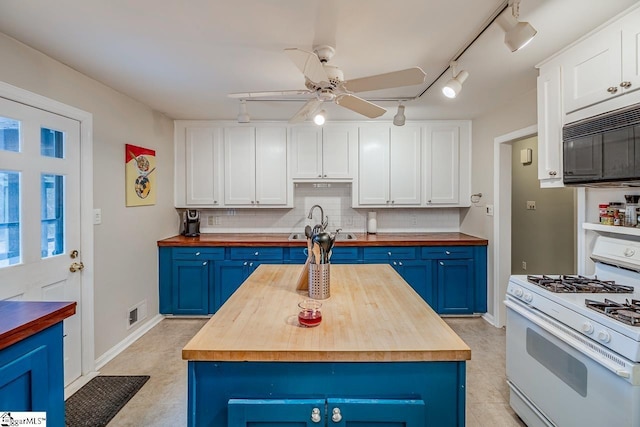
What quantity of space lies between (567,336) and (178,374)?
2.62 metres

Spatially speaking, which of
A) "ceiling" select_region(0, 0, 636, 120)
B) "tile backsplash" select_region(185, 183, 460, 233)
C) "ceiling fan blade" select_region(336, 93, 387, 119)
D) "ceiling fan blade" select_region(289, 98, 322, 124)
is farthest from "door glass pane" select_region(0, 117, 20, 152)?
"tile backsplash" select_region(185, 183, 460, 233)

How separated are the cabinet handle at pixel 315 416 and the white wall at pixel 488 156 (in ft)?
9.67

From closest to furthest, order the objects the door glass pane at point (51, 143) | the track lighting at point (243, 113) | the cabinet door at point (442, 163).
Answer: the door glass pane at point (51, 143) → the track lighting at point (243, 113) → the cabinet door at point (442, 163)

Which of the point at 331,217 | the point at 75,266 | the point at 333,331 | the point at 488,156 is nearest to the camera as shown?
the point at 333,331

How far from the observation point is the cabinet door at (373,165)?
3.93 m

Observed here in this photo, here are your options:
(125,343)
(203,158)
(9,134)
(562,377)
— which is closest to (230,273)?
(125,343)

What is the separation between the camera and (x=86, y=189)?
2502 mm

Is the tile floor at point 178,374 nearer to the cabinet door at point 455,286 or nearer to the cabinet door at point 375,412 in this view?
the cabinet door at point 455,286

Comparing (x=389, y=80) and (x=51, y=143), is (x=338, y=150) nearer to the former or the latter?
(x=389, y=80)

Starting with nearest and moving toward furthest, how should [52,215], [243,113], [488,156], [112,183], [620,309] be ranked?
[620,309]
[52,215]
[112,183]
[243,113]
[488,156]

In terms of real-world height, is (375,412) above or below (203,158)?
below

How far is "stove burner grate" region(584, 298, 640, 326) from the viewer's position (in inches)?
51.4

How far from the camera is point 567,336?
1562 millimetres

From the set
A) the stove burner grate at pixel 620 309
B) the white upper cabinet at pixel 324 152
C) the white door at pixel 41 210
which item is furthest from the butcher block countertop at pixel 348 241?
the stove burner grate at pixel 620 309
